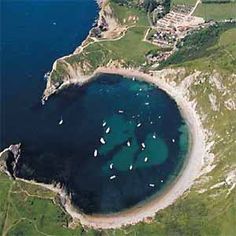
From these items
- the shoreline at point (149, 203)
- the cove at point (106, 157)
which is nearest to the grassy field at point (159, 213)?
the shoreline at point (149, 203)

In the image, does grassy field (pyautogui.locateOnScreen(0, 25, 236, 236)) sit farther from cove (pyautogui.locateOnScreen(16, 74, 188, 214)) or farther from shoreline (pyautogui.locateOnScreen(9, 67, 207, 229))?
cove (pyautogui.locateOnScreen(16, 74, 188, 214))

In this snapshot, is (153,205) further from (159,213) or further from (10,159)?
(10,159)

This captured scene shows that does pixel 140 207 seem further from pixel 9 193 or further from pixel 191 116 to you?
pixel 191 116

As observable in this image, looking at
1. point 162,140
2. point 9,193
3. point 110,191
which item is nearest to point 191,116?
point 162,140

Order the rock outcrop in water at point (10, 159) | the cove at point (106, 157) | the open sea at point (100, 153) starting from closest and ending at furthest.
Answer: the cove at point (106, 157), the open sea at point (100, 153), the rock outcrop in water at point (10, 159)

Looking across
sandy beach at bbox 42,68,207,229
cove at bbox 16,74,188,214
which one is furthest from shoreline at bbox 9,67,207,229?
cove at bbox 16,74,188,214

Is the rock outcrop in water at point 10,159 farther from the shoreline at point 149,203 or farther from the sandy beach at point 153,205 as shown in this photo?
the sandy beach at point 153,205

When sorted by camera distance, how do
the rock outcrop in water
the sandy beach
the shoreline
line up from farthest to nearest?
the rock outcrop in water < the shoreline < the sandy beach

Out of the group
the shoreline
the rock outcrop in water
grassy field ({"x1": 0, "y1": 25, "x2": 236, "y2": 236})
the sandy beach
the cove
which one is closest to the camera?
grassy field ({"x1": 0, "y1": 25, "x2": 236, "y2": 236})
